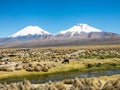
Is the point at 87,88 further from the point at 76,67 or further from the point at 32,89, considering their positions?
the point at 76,67

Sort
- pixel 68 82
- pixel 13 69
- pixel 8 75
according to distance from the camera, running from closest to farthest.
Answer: pixel 68 82, pixel 8 75, pixel 13 69

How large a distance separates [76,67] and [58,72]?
483cm

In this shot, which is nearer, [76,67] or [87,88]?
[87,88]

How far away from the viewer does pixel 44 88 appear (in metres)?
25.8

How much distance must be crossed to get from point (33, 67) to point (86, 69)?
8.70m

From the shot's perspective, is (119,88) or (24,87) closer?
(119,88)

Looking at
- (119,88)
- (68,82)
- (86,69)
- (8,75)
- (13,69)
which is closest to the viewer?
(119,88)

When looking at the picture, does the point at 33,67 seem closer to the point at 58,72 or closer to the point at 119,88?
the point at 58,72

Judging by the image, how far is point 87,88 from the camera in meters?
24.4

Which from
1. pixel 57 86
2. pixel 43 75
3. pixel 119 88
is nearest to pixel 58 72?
pixel 43 75

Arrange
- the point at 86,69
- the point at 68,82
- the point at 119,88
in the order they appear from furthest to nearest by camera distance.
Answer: the point at 86,69 → the point at 68,82 → the point at 119,88

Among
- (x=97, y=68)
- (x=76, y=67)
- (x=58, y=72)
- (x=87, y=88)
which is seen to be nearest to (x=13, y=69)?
(x=58, y=72)

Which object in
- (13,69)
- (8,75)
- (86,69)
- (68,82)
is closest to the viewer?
(68,82)

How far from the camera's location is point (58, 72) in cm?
4609
